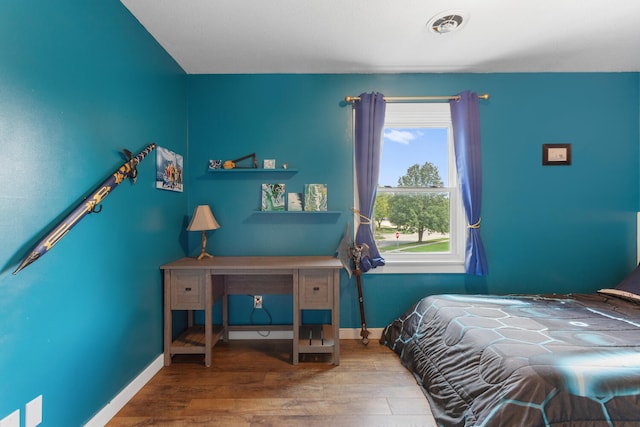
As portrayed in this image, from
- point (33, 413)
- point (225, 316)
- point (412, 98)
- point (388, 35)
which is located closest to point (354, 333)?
point (225, 316)

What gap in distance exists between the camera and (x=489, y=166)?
101 inches

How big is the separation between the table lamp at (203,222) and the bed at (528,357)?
5.83ft

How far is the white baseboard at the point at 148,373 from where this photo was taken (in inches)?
60.7

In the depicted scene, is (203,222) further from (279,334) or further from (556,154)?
(556,154)

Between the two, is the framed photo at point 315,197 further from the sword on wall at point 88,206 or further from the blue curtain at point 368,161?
the sword on wall at point 88,206

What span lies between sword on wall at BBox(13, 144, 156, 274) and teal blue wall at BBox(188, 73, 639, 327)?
2.78 ft

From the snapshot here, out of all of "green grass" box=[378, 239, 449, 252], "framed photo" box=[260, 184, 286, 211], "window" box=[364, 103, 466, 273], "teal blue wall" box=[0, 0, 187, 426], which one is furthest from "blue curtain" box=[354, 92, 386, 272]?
"teal blue wall" box=[0, 0, 187, 426]

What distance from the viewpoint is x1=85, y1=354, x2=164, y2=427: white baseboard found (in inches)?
59.5

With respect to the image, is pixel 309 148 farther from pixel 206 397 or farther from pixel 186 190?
pixel 206 397

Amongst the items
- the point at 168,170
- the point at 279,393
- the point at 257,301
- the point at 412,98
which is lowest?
the point at 279,393

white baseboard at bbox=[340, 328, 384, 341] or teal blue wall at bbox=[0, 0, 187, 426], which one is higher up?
teal blue wall at bbox=[0, 0, 187, 426]

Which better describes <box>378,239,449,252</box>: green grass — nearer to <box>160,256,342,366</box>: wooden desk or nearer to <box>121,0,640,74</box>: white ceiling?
<box>160,256,342,366</box>: wooden desk

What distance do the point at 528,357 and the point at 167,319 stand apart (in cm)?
224

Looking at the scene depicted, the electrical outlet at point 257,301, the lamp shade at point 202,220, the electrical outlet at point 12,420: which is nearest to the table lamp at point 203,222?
the lamp shade at point 202,220
